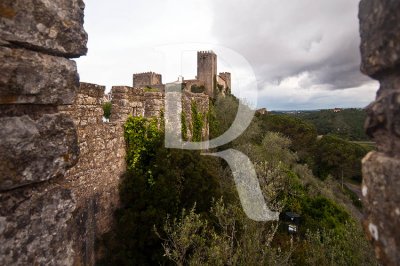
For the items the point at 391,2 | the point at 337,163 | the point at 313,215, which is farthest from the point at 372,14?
the point at 337,163

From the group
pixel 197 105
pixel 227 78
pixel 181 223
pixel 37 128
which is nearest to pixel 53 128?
pixel 37 128

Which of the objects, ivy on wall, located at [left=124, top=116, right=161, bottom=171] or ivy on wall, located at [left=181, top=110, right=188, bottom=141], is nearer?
ivy on wall, located at [left=124, top=116, right=161, bottom=171]

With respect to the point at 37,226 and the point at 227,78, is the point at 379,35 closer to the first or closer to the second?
the point at 37,226

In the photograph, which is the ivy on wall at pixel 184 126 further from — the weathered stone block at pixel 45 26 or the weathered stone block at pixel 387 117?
the weathered stone block at pixel 387 117

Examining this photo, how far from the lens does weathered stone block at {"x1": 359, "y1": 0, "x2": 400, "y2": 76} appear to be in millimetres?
1339

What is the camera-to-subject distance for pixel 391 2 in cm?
134

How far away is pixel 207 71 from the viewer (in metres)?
45.4

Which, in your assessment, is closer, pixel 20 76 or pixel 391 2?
pixel 391 2

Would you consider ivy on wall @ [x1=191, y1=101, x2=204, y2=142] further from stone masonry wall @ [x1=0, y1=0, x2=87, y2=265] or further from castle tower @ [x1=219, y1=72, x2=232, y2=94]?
castle tower @ [x1=219, y1=72, x2=232, y2=94]

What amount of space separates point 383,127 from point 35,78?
2.06 meters

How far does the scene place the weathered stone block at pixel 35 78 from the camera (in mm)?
1840

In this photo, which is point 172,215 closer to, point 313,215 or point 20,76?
point 20,76

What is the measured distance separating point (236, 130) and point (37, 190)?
781 inches

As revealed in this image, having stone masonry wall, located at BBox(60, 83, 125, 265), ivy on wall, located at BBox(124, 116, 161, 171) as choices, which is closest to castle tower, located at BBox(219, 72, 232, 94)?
ivy on wall, located at BBox(124, 116, 161, 171)
